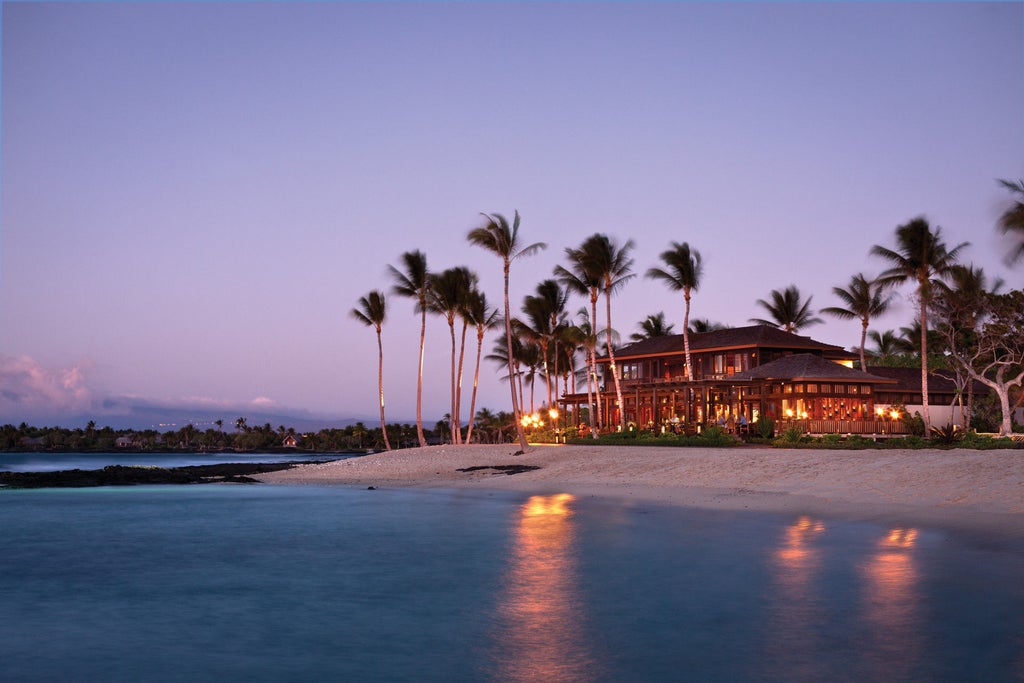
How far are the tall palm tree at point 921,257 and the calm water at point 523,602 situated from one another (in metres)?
30.0

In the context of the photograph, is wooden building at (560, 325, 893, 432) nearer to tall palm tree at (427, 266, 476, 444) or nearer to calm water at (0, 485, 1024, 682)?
tall palm tree at (427, 266, 476, 444)

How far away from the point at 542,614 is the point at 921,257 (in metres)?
40.7

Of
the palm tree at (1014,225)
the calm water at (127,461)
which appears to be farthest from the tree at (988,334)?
the calm water at (127,461)

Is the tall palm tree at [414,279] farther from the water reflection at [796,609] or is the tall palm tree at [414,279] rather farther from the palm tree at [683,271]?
the water reflection at [796,609]

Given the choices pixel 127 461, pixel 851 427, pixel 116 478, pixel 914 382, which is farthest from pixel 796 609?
pixel 127 461

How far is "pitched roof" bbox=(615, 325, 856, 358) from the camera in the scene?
5884 cm

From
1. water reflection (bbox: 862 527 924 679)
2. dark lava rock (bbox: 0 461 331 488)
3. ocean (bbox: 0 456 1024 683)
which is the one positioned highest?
water reflection (bbox: 862 527 924 679)

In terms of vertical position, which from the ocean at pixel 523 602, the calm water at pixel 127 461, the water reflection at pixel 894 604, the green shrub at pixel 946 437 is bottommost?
the calm water at pixel 127 461

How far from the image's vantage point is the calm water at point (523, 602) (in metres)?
8.61

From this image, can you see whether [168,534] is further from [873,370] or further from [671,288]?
[873,370]

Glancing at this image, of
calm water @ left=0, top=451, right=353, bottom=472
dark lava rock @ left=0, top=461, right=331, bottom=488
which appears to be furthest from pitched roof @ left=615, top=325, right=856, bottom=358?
calm water @ left=0, top=451, right=353, bottom=472

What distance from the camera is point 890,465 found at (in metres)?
25.2

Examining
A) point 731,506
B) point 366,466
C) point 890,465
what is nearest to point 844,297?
point 366,466

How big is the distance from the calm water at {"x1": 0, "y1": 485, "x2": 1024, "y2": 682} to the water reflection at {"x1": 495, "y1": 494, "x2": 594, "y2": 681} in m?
0.04
